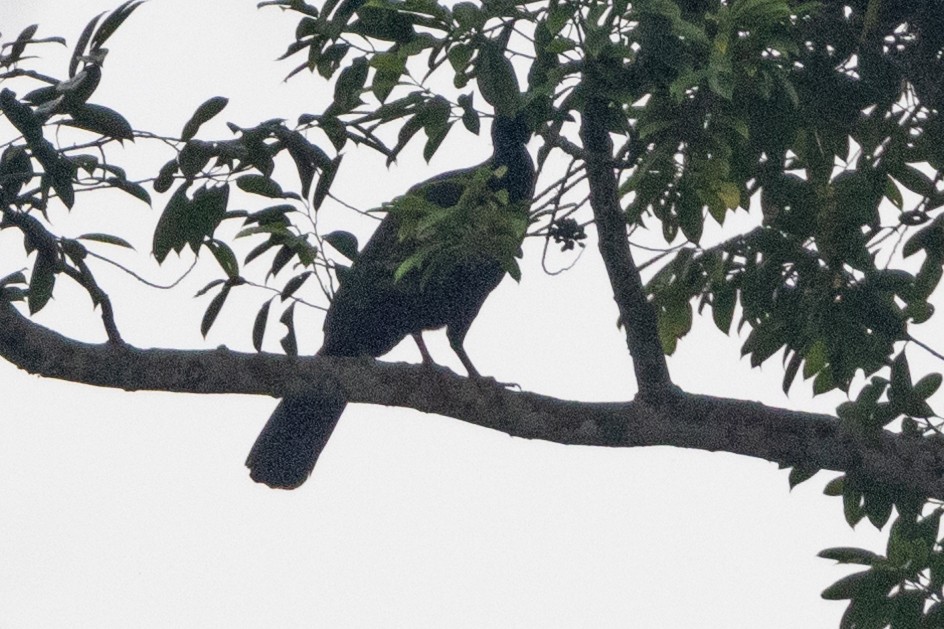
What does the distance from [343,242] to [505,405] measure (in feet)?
1.93

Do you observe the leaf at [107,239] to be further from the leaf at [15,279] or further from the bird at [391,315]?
the bird at [391,315]

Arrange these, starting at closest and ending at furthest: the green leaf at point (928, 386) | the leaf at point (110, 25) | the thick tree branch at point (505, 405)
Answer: the leaf at point (110, 25) < the thick tree branch at point (505, 405) < the green leaf at point (928, 386)

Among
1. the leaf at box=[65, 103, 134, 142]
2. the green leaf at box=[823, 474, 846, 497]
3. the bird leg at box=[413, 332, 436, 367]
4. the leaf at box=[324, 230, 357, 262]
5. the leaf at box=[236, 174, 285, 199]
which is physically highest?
the bird leg at box=[413, 332, 436, 367]

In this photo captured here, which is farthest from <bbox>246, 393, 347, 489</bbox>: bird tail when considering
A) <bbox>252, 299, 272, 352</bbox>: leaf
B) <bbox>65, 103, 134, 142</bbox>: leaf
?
<bbox>65, 103, 134, 142</bbox>: leaf

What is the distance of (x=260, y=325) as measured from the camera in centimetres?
303

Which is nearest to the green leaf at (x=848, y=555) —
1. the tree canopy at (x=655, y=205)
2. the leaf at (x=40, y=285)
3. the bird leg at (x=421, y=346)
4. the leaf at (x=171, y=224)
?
the tree canopy at (x=655, y=205)

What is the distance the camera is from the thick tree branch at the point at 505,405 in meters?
2.79

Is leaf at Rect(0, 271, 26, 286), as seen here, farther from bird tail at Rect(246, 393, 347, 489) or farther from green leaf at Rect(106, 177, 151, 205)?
bird tail at Rect(246, 393, 347, 489)

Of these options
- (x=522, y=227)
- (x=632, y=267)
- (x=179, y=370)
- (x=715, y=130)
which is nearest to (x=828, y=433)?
(x=632, y=267)

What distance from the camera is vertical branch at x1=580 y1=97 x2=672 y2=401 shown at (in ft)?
9.46

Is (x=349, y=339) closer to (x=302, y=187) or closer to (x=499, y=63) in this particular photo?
(x=302, y=187)

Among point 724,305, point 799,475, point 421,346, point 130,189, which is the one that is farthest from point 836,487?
point 130,189

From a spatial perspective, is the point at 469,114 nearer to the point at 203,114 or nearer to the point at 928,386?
the point at 203,114

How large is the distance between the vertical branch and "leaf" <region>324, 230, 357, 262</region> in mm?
588
